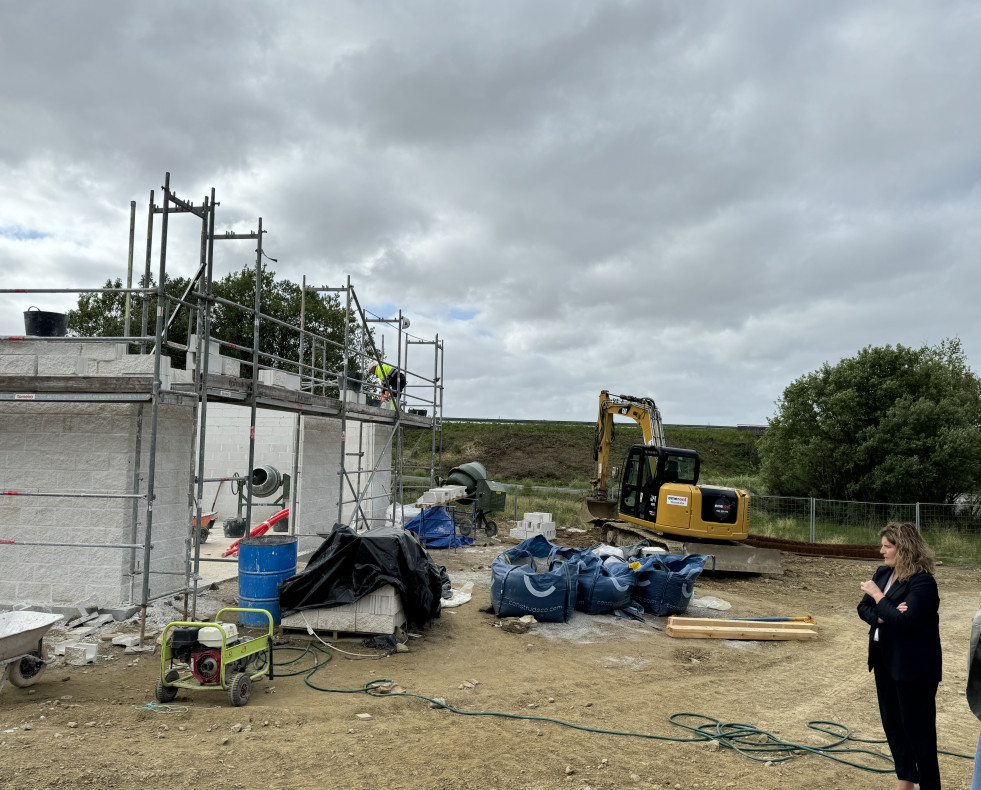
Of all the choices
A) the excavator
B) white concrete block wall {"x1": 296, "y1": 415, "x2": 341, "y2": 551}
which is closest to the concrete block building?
white concrete block wall {"x1": 296, "y1": 415, "x2": 341, "y2": 551}

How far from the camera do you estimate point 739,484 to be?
32.1 meters

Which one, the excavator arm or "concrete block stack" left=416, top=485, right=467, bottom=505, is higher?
the excavator arm

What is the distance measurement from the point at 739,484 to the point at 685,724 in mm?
27318

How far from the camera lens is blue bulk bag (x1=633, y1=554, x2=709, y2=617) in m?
10.7

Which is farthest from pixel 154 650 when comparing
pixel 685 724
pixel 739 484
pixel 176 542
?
pixel 739 484

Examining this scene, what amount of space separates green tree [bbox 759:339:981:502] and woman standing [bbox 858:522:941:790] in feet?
67.7

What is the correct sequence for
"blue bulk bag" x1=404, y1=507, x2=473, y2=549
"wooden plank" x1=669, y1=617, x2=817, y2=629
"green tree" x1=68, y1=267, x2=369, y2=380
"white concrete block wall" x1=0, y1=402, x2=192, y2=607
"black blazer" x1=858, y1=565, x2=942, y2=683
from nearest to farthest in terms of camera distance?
1. "black blazer" x1=858, y1=565, x2=942, y2=683
2. "white concrete block wall" x1=0, y1=402, x2=192, y2=607
3. "wooden plank" x1=669, y1=617, x2=817, y2=629
4. "blue bulk bag" x1=404, y1=507, x2=473, y2=549
5. "green tree" x1=68, y1=267, x2=369, y2=380

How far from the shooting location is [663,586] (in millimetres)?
10695

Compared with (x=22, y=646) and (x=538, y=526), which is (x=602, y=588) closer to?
(x=538, y=526)

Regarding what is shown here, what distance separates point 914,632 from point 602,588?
622 cm

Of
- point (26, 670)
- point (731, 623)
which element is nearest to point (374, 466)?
point (731, 623)

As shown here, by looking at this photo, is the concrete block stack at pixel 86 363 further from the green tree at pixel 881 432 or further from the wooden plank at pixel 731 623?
the green tree at pixel 881 432

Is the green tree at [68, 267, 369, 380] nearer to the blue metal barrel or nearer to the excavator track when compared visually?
the excavator track

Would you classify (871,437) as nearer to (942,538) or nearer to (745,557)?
(942,538)
